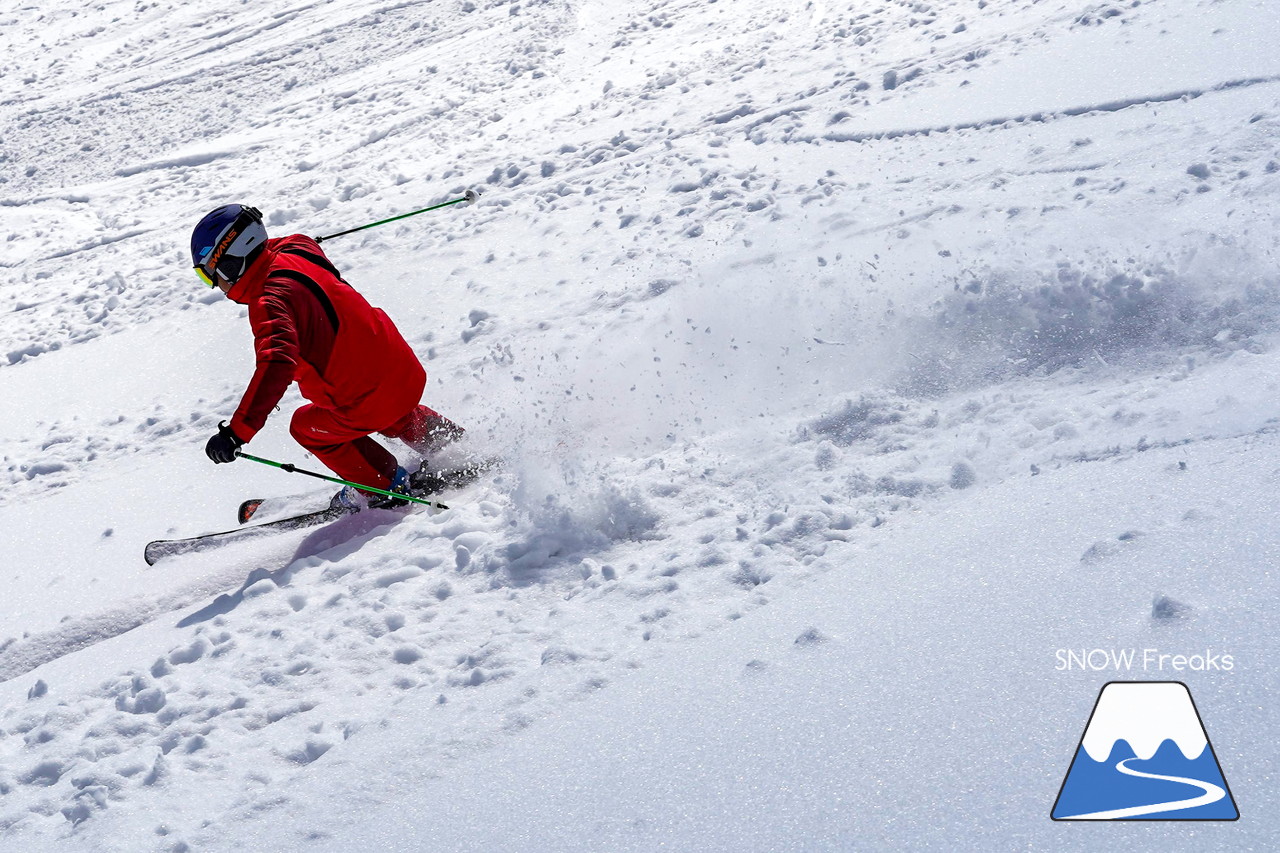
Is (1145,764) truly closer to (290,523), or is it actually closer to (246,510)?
(290,523)

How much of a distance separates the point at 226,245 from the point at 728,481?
2.50 metres

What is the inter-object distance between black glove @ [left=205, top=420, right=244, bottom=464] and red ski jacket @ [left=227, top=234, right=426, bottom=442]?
0.04 metres

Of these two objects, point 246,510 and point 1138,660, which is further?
point 246,510

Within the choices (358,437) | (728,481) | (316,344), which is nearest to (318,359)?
(316,344)

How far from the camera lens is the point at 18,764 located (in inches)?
136

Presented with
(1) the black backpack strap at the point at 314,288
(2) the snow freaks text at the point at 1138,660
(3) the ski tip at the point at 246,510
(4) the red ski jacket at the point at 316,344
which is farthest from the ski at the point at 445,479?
(2) the snow freaks text at the point at 1138,660

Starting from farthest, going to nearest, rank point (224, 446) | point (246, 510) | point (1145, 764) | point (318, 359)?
point (246, 510) → point (318, 359) → point (224, 446) → point (1145, 764)

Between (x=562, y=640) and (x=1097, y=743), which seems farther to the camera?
(x=562, y=640)

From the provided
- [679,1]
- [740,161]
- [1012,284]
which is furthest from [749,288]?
[679,1]

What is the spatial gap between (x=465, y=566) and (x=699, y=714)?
1.50 m

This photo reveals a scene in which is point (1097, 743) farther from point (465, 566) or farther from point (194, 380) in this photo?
point (194, 380)

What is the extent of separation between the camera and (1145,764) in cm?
238

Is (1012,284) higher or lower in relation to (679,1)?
lower

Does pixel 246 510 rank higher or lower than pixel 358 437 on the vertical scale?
lower
